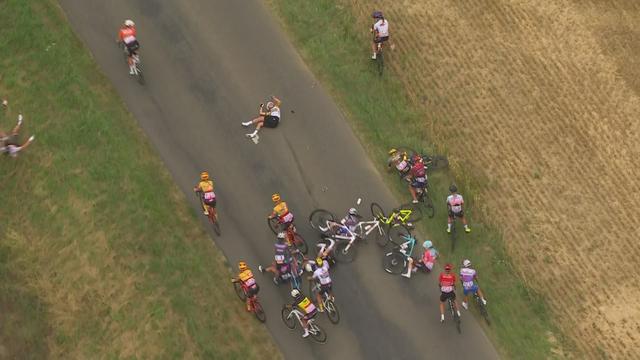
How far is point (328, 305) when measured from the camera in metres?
26.5

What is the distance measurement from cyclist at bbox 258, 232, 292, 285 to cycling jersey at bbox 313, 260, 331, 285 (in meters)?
1.10

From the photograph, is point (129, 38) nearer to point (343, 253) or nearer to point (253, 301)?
point (253, 301)

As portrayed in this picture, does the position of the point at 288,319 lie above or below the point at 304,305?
below

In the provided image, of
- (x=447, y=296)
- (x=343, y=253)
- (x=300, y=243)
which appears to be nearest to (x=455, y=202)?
(x=447, y=296)

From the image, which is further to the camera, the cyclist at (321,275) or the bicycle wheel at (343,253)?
the bicycle wheel at (343,253)

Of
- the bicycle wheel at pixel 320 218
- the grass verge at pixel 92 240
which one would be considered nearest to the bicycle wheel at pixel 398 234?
the bicycle wheel at pixel 320 218

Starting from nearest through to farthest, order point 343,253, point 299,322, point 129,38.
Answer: point 299,322, point 343,253, point 129,38

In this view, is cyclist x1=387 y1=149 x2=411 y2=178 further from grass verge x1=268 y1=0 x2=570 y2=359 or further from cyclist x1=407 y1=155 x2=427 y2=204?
grass verge x1=268 y1=0 x2=570 y2=359

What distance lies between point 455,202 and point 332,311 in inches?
245

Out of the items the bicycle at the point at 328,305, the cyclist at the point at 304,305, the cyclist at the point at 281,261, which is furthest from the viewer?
the bicycle at the point at 328,305

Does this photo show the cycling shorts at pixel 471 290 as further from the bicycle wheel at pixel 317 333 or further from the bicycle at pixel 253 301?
the bicycle at pixel 253 301

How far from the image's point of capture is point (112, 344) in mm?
25578

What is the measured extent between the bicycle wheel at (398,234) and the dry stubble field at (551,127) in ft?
11.7

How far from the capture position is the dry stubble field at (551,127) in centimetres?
2838
